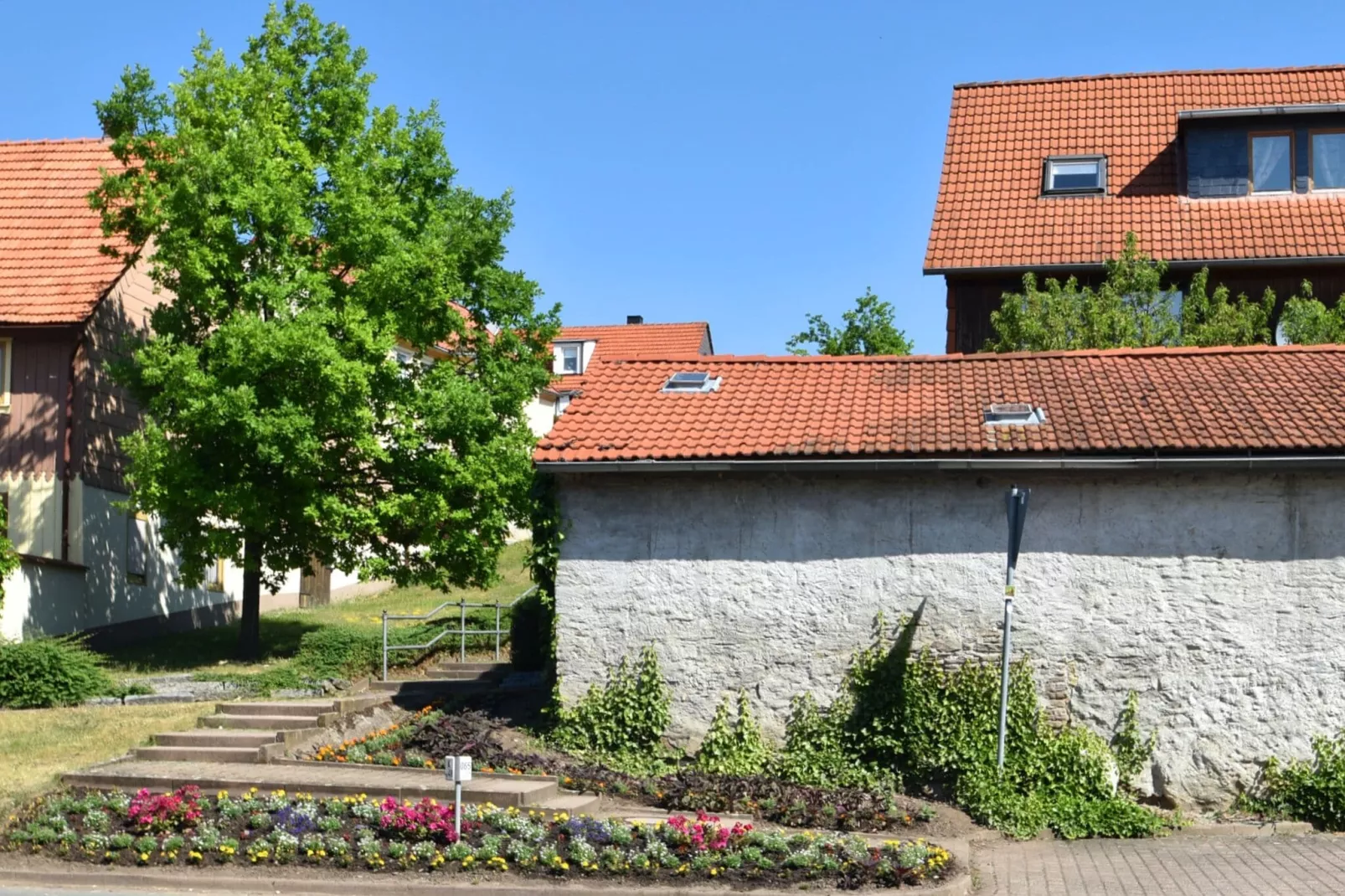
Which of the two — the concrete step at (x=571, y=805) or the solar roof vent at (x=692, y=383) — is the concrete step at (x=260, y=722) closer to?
the concrete step at (x=571, y=805)

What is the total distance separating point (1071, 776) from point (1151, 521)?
276 centimetres

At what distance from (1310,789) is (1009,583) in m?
3.86

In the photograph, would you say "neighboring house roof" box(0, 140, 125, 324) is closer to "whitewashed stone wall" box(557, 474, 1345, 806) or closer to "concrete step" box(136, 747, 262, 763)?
"concrete step" box(136, 747, 262, 763)

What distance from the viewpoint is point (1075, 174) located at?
1253 inches

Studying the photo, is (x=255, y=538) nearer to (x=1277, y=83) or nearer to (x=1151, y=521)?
(x=1151, y=521)

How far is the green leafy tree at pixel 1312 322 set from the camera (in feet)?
87.8

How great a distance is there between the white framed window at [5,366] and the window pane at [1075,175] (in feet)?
64.9

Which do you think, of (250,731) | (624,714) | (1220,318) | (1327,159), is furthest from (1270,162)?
(250,731)

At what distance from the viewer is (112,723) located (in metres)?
20.4

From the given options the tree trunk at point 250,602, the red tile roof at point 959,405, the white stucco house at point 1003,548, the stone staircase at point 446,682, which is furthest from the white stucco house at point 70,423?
the white stucco house at point 1003,548

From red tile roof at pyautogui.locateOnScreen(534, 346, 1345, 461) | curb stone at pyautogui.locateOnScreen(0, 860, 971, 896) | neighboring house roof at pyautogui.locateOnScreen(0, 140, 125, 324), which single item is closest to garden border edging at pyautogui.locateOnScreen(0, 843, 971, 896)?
curb stone at pyautogui.locateOnScreen(0, 860, 971, 896)

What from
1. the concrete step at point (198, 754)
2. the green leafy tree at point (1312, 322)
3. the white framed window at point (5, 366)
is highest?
the green leafy tree at point (1312, 322)

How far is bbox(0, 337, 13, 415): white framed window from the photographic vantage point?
29000 millimetres

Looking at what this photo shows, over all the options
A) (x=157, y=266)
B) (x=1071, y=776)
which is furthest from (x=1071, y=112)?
(x=1071, y=776)
